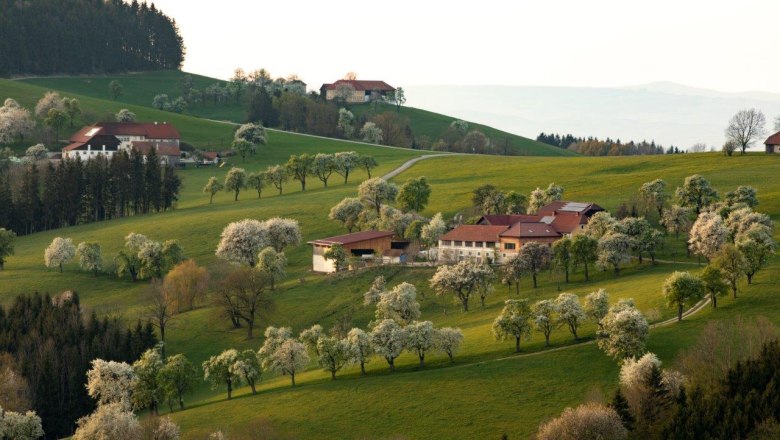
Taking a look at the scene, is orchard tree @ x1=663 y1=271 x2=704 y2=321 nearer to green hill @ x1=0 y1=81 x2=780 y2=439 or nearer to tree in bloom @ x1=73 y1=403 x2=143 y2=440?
green hill @ x1=0 y1=81 x2=780 y2=439

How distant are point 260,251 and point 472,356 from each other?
4764 centimetres

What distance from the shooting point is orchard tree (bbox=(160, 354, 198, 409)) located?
102750 mm

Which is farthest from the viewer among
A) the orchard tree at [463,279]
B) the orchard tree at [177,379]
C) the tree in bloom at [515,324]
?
the orchard tree at [463,279]

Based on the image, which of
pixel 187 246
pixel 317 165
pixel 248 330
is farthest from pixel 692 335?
pixel 317 165

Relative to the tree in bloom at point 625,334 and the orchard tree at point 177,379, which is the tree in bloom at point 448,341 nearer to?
the tree in bloom at point 625,334

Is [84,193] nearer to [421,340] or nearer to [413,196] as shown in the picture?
[413,196]

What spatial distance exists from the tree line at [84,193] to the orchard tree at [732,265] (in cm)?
10577

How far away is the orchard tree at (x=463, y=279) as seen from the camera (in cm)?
12019

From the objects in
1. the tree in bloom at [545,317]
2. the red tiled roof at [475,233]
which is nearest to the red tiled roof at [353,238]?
the red tiled roof at [475,233]

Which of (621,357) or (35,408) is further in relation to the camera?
(35,408)

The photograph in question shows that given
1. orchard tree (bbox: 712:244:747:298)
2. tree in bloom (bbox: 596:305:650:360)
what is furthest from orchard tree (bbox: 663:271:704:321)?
tree in bloom (bbox: 596:305:650:360)

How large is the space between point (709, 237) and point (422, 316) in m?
31.1

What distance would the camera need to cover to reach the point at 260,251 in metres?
143

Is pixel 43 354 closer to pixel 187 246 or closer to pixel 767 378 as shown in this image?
pixel 187 246
